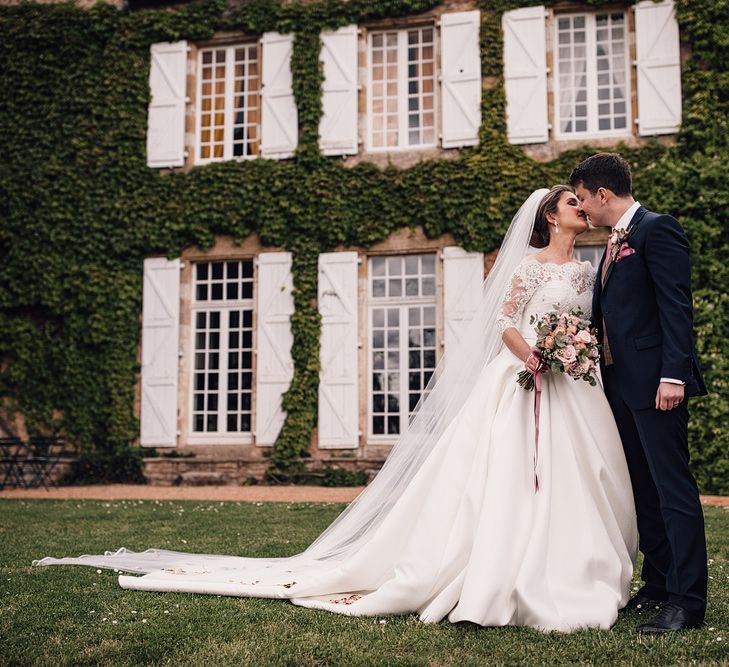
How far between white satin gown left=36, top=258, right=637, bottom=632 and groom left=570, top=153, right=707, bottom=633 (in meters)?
0.13

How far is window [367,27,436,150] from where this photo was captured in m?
12.8

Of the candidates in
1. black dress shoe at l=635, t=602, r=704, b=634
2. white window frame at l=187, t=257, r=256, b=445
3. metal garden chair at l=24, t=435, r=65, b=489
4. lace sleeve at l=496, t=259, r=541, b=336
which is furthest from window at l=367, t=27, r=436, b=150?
black dress shoe at l=635, t=602, r=704, b=634

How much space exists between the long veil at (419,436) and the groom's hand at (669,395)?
122cm

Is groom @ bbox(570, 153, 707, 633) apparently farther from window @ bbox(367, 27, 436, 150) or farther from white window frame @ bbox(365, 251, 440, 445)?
window @ bbox(367, 27, 436, 150)

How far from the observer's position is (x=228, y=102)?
13359 millimetres

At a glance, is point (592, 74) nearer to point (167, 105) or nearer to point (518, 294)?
point (167, 105)

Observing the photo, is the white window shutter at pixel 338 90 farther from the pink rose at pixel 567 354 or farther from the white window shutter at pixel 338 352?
the pink rose at pixel 567 354

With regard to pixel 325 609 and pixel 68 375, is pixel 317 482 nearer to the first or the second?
pixel 68 375

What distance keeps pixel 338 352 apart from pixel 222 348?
1854 millimetres

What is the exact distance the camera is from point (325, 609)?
4.20m

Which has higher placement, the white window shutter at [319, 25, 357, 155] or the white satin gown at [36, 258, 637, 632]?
the white window shutter at [319, 25, 357, 155]

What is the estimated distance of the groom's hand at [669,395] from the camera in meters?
3.76

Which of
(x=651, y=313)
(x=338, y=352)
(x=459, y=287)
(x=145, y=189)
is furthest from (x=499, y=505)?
(x=145, y=189)

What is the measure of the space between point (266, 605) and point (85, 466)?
887 cm
